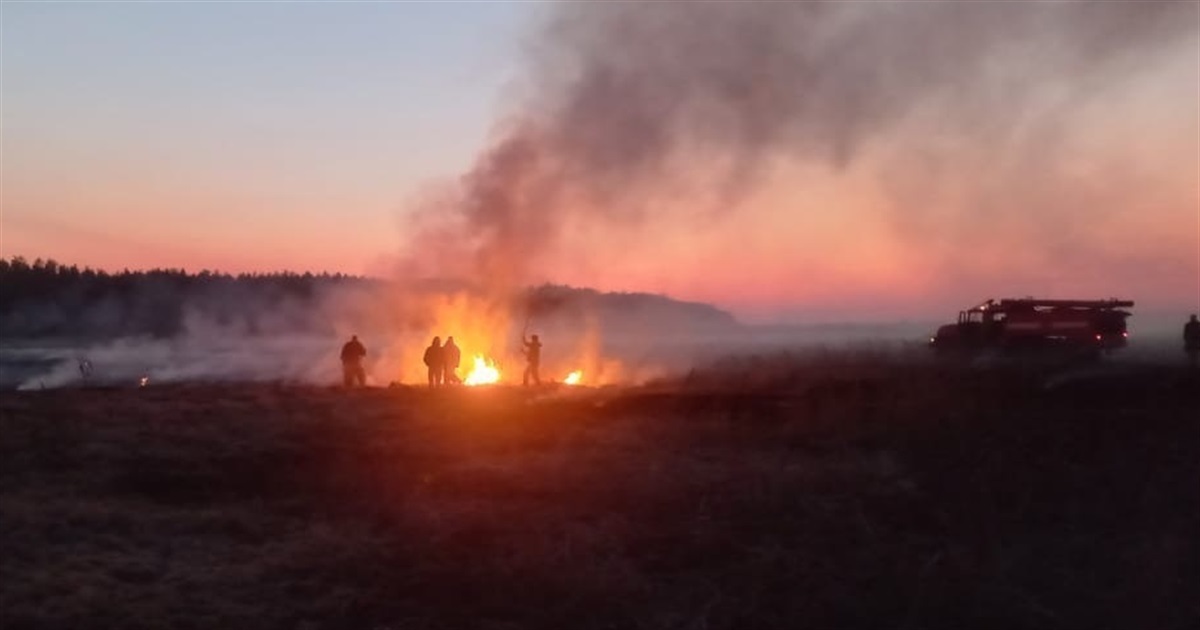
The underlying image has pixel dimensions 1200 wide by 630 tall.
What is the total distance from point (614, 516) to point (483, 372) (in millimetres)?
23471

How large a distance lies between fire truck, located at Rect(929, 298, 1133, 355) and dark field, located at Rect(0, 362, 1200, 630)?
17.1 meters

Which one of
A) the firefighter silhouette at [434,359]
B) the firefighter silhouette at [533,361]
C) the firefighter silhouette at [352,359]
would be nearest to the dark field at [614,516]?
the firefighter silhouette at [434,359]

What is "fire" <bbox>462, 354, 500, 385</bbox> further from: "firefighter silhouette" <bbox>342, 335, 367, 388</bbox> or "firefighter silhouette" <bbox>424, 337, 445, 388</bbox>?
"firefighter silhouette" <bbox>342, 335, 367, 388</bbox>

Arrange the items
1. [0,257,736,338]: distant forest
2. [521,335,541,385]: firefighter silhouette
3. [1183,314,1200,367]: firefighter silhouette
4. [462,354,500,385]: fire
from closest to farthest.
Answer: [1183,314,1200,367]: firefighter silhouette, [521,335,541,385]: firefighter silhouette, [462,354,500,385]: fire, [0,257,736,338]: distant forest

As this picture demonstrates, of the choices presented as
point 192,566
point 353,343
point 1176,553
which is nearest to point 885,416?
point 1176,553

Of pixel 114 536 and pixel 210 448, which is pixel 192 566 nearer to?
pixel 114 536

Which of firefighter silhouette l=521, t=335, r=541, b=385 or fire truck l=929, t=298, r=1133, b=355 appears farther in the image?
fire truck l=929, t=298, r=1133, b=355

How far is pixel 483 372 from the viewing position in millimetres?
38375

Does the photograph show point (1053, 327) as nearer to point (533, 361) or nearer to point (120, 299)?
point (533, 361)

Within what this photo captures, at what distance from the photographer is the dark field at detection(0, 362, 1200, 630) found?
12305 mm

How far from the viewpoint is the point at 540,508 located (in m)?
15.6

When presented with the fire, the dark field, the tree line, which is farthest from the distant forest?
the dark field

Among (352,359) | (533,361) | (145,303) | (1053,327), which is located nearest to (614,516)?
(352,359)

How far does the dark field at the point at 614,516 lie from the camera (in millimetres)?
12305
